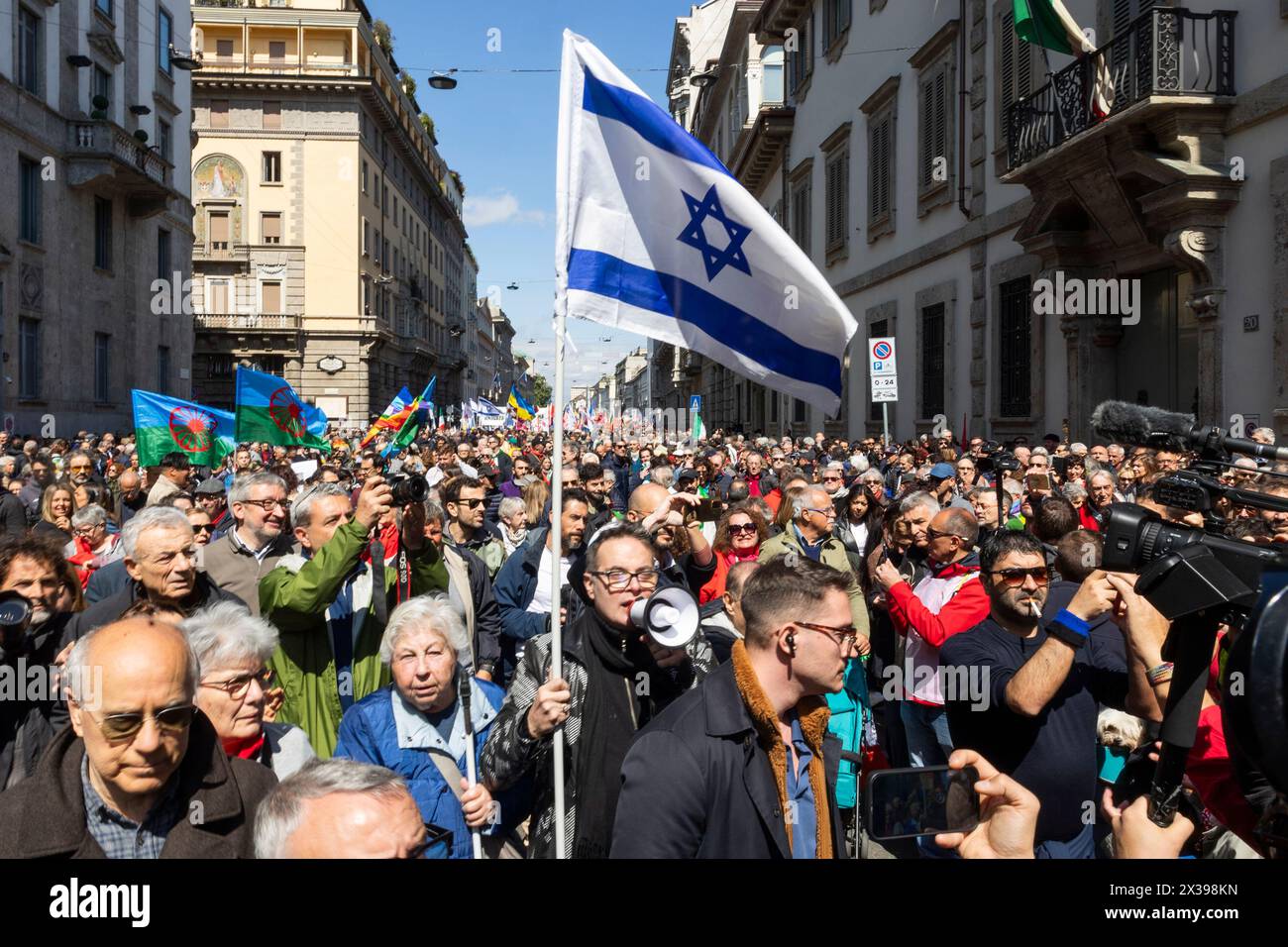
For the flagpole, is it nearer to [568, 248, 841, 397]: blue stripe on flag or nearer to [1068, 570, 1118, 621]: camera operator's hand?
[568, 248, 841, 397]: blue stripe on flag

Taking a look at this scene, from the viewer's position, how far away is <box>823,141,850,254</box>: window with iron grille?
87.1 ft

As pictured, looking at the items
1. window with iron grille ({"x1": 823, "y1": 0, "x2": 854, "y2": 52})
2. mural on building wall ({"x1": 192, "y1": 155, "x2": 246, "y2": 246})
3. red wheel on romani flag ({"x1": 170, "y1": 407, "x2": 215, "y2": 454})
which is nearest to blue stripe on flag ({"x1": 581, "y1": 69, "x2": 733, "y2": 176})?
red wheel on romani flag ({"x1": 170, "y1": 407, "x2": 215, "y2": 454})

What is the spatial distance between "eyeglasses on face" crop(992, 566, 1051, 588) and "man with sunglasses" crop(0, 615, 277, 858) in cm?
277

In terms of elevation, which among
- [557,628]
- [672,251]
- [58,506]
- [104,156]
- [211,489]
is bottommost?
[557,628]

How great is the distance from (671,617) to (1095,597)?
4.10 feet

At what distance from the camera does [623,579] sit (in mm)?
3654

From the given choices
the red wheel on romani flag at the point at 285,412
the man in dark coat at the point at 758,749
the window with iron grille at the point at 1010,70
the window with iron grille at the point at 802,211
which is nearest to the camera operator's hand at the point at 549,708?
the man in dark coat at the point at 758,749

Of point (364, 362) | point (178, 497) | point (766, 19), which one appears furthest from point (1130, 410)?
point (364, 362)

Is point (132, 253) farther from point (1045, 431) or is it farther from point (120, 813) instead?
point (120, 813)

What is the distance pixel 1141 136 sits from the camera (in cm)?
1218

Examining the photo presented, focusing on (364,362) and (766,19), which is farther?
(364,362)

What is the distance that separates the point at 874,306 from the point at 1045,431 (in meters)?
9.09

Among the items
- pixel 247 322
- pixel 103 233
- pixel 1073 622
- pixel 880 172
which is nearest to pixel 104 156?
pixel 103 233

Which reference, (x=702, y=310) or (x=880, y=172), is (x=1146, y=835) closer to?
(x=702, y=310)
